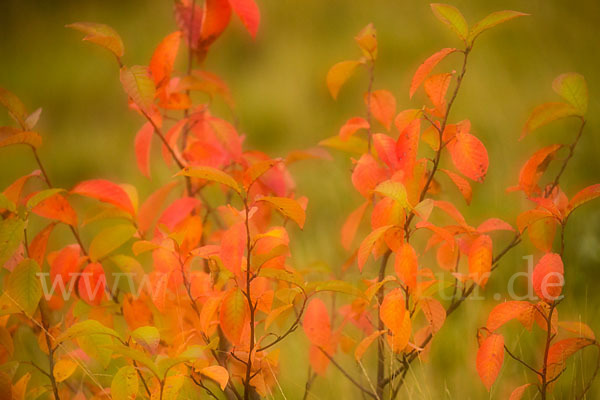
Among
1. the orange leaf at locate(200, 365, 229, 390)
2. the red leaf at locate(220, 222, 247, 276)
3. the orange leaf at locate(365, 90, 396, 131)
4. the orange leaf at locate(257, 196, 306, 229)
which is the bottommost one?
the orange leaf at locate(200, 365, 229, 390)

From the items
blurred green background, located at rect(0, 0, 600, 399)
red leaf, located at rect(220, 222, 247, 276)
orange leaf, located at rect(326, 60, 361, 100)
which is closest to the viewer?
red leaf, located at rect(220, 222, 247, 276)

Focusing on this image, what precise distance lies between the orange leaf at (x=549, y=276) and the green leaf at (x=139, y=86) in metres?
0.53

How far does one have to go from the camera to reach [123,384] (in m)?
0.73

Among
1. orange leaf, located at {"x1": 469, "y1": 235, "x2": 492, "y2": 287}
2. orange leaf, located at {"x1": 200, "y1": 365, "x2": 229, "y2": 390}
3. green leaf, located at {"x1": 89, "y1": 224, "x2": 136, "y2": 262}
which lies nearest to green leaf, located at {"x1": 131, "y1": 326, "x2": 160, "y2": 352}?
orange leaf, located at {"x1": 200, "y1": 365, "x2": 229, "y2": 390}

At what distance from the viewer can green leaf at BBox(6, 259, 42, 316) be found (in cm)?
79

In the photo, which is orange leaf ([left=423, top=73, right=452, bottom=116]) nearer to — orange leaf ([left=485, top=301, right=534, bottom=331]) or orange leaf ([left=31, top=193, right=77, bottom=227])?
orange leaf ([left=485, top=301, right=534, bottom=331])

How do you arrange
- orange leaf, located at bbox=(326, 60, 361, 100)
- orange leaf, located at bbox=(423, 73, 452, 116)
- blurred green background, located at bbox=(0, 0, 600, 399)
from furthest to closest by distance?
blurred green background, located at bbox=(0, 0, 600, 399)
orange leaf, located at bbox=(326, 60, 361, 100)
orange leaf, located at bbox=(423, 73, 452, 116)

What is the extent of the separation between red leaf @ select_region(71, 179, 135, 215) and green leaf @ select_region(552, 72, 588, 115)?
1.99 feet

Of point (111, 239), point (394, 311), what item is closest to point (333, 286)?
point (394, 311)

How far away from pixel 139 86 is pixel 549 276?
1.89 ft

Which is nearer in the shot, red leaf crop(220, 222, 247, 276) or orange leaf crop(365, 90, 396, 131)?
red leaf crop(220, 222, 247, 276)

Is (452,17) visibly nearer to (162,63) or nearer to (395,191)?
(395,191)

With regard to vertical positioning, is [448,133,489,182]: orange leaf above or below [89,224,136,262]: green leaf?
above

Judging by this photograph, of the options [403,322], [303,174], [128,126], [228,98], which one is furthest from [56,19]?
[403,322]
